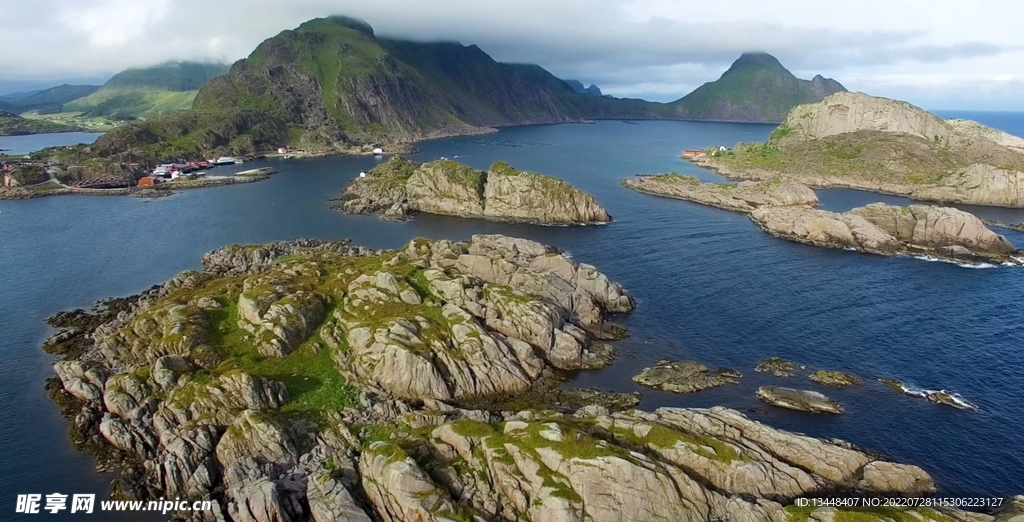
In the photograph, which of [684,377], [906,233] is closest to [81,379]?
[684,377]

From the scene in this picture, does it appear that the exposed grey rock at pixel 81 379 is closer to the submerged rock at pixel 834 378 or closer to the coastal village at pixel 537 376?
the coastal village at pixel 537 376

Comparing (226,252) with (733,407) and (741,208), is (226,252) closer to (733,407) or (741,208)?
(733,407)

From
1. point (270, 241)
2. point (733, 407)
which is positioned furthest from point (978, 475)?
point (270, 241)

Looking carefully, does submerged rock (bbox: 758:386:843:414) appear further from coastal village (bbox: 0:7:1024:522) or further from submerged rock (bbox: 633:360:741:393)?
submerged rock (bbox: 633:360:741:393)

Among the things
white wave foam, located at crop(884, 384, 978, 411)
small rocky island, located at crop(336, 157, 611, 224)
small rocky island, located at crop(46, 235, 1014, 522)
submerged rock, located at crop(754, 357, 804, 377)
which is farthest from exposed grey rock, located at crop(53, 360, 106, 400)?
small rocky island, located at crop(336, 157, 611, 224)

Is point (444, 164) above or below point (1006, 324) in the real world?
above

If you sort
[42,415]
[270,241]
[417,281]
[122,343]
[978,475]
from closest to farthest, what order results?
1. [978,475]
2. [42,415]
3. [122,343]
4. [417,281]
5. [270,241]
